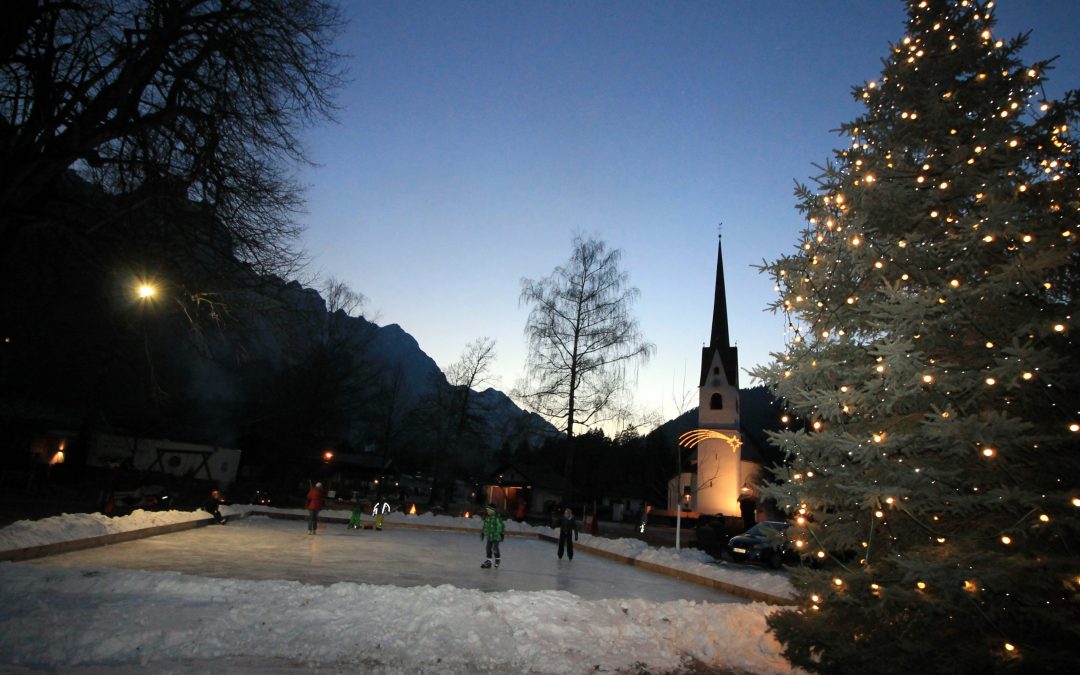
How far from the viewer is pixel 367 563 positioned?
12828mm

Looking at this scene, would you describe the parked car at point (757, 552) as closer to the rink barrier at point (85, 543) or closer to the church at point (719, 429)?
the rink barrier at point (85, 543)

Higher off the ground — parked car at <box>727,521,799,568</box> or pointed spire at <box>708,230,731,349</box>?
pointed spire at <box>708,230,731,349</box>

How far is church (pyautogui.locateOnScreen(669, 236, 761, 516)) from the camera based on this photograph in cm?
4409

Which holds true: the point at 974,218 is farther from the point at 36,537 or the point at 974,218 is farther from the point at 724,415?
the point at 724,415

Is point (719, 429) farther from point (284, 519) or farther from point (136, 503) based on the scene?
point (136, 503)

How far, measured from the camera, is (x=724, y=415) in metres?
46.5

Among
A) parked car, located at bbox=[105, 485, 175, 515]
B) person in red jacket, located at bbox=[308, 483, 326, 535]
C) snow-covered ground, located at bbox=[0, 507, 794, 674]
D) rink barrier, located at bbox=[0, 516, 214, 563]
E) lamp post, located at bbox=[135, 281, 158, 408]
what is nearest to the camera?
snow-covered ground, located at bbox=[0, 507, 794, 674]

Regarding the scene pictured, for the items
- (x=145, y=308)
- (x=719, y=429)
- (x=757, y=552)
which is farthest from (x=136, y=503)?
(x=719, y=429)

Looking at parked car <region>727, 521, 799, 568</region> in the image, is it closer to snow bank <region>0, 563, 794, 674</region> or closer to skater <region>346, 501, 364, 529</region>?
snow bank <region>0, 563, 794, 674</region>

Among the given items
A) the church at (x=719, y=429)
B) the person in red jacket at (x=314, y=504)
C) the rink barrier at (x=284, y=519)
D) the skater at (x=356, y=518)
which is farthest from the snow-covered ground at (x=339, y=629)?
the church at (x=719, y=429)

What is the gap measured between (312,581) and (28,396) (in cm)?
4099

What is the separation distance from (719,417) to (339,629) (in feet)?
144

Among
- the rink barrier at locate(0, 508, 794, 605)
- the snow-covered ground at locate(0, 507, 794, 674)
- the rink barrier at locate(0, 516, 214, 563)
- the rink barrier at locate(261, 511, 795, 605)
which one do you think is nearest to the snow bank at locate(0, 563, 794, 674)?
the snow-covered ground at locate(0, 507, 794, 674)

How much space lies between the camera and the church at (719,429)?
44094 millimetres
